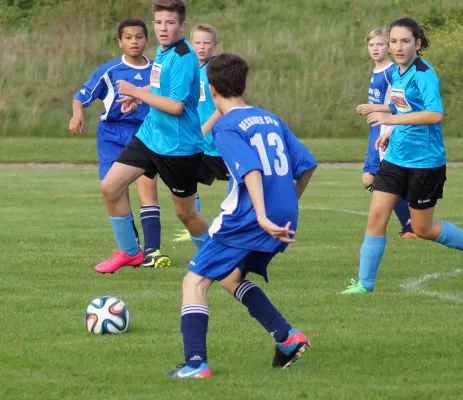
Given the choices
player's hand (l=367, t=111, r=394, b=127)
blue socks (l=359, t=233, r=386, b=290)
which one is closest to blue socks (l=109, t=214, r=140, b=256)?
blue socks (l=359, t=233, r=386, b=290)

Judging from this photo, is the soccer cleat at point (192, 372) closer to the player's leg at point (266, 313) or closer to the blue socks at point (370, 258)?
the player's leg at point (266, 313)

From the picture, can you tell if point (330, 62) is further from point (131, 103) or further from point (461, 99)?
point (131, 103)

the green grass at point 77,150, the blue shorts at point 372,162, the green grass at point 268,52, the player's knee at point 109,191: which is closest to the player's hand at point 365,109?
the player's knee at point 109,191

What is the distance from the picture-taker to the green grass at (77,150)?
24802mm

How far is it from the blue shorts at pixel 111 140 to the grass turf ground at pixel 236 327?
85 centimetres

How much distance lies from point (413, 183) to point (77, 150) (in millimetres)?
18995

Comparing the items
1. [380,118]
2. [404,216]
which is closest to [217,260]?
[380,118]

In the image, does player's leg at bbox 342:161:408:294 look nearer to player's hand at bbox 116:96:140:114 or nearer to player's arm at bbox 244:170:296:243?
player's hand at bbox 116:96:140:114

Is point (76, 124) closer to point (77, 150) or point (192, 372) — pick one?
point (192, 372)

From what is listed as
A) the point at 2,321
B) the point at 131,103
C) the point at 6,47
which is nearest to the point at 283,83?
the point at 6,47

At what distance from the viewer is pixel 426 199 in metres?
8.02

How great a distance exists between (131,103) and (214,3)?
91.6 feet

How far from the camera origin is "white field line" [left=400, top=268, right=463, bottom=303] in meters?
7.88

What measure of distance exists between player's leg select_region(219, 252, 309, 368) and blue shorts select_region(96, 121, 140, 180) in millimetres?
4740
